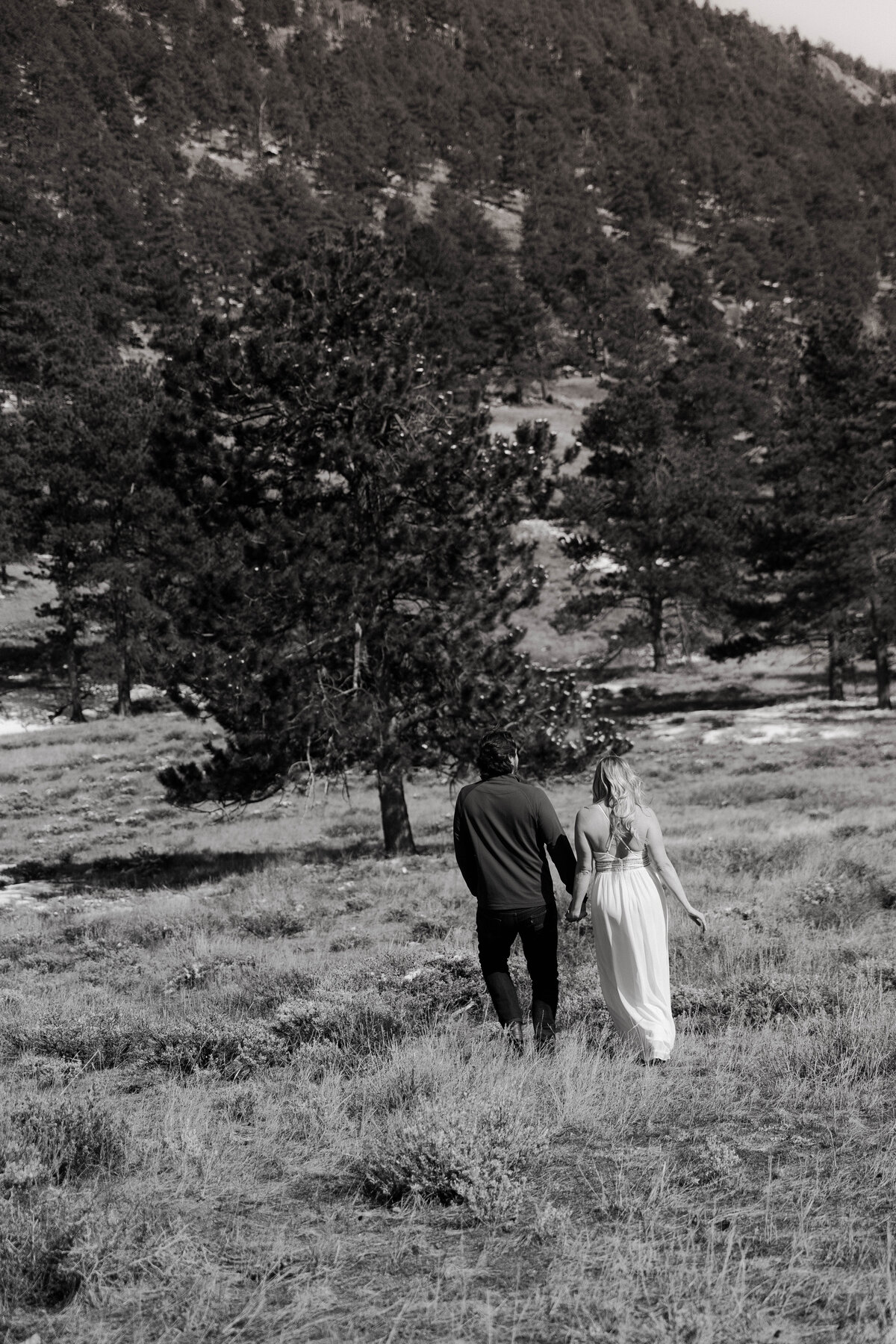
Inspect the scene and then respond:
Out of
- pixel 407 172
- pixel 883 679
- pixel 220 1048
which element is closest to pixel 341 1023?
pixel 220 1048

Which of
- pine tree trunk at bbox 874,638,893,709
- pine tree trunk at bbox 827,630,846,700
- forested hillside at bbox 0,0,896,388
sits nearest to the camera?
pine tree trunk at bbox 827,630,846,700

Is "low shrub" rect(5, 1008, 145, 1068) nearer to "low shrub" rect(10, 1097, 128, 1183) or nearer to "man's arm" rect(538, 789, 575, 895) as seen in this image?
"low shrub" rect(10, 1097, 128, 1183)

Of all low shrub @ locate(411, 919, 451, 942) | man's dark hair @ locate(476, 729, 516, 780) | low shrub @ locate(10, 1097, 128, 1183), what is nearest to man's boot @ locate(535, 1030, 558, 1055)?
man's dark hair @ locate(476, 729, 516, 780)

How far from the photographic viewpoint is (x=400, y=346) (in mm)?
17156

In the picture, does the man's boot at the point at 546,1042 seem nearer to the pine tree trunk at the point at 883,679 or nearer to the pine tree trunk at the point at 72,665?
the pine tree trunk at the point at 883,679

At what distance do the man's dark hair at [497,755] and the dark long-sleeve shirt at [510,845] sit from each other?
0.32ft

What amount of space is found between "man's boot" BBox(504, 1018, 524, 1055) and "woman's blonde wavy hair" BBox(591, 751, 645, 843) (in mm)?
1192

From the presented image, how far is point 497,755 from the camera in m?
6.11

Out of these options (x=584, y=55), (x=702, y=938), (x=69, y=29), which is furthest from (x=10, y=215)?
(x=584, y=55)

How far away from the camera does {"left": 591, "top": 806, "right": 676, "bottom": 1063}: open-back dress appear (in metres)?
5.75

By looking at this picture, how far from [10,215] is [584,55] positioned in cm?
14947

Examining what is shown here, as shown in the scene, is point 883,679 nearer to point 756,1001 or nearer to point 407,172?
point 756,1001

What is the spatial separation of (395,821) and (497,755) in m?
12.3

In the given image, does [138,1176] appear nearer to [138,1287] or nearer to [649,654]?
[138,1287]
